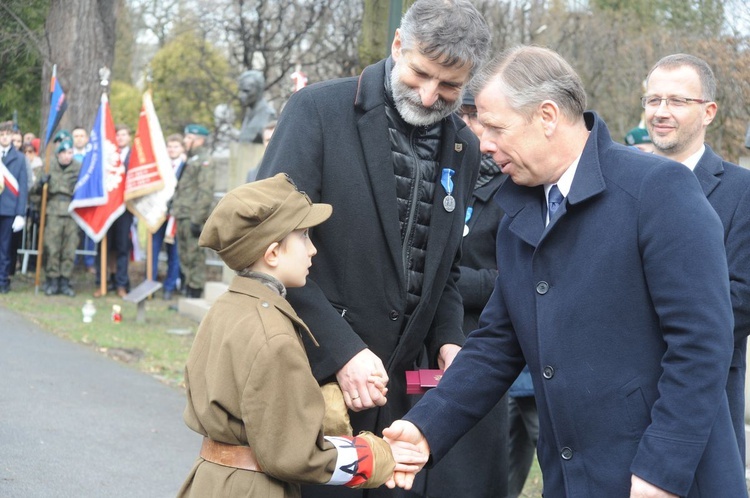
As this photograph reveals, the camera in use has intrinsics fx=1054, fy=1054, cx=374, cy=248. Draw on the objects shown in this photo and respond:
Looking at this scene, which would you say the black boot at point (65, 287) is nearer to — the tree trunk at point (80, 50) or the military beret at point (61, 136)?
the military beret at point (61, 136)

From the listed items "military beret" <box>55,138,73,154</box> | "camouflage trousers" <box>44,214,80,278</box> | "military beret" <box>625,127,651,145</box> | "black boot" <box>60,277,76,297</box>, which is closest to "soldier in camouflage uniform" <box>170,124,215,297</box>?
"camouflage trousers" <box>44,214,80,278</box>

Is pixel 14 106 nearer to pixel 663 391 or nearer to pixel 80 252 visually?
pixel 80 252

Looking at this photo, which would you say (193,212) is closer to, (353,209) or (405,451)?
(353,209)

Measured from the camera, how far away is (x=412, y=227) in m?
3.84

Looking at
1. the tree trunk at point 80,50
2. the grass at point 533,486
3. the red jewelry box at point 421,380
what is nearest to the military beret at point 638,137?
the grass at point 533,486

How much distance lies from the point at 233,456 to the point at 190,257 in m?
11.8

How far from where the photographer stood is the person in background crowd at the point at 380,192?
358cm

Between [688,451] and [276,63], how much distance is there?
65.0 ft

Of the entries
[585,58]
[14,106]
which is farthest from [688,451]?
[14,106]

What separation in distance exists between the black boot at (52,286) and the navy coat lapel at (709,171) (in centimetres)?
1230

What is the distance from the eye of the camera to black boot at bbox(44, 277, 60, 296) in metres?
15.1

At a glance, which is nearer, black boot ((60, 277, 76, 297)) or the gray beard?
the gray beard

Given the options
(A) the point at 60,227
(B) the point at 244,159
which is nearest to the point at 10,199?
(A) the point at 60,227

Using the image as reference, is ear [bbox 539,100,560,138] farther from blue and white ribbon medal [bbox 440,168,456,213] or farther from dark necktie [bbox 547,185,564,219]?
blue and white ribbon medal [bbox 440,168,456,213]
